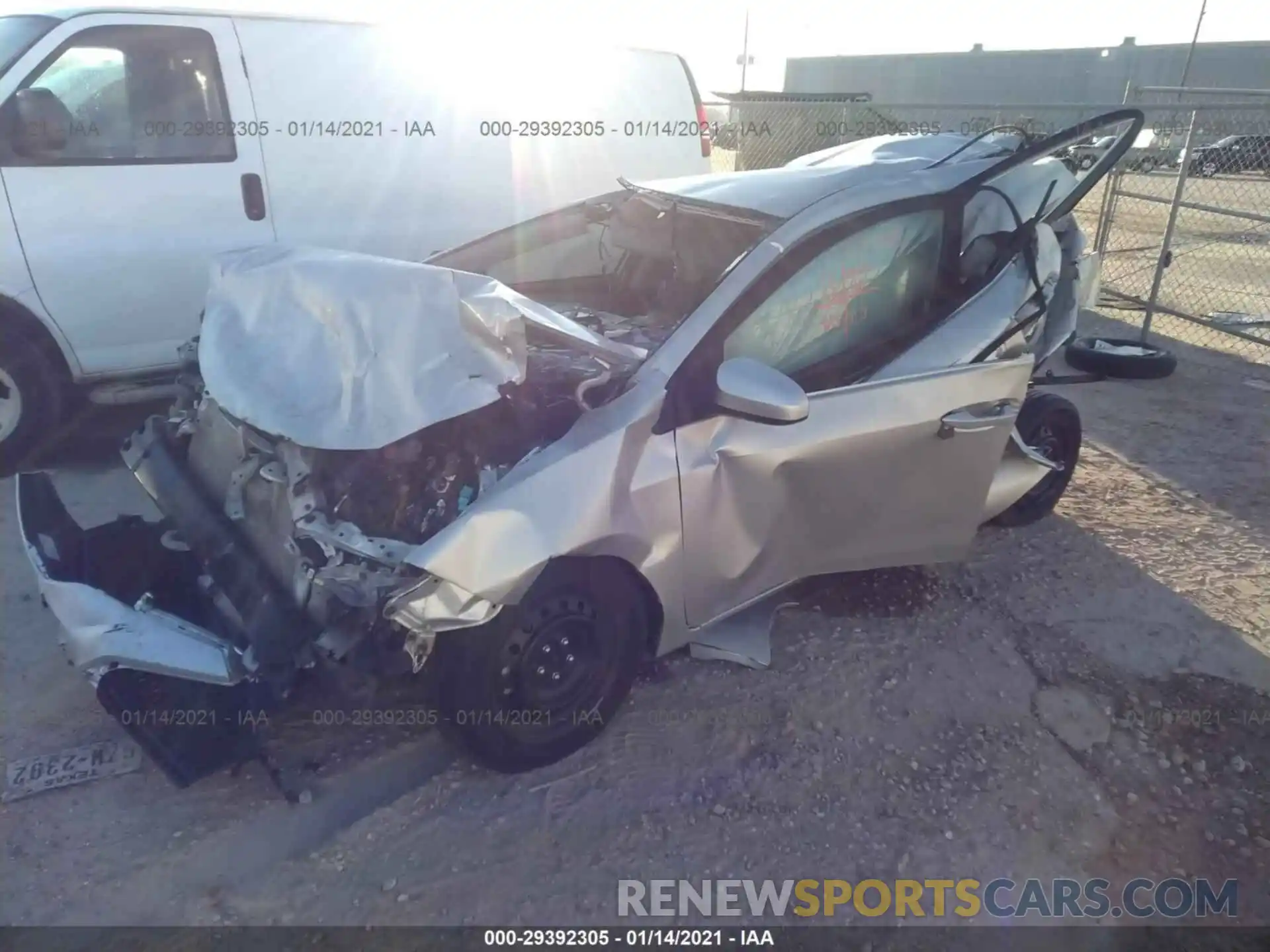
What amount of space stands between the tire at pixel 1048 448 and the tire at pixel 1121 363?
7.67 feet

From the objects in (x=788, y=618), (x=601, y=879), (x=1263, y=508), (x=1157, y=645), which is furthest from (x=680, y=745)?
(x=1263, y=508)

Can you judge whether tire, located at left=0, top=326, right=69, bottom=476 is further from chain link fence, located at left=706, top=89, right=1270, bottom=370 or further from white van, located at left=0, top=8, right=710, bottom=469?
chain link fence, located at left=706, top=89, right=1270, bottom=370

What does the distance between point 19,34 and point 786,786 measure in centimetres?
513

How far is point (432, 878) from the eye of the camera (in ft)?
8.25

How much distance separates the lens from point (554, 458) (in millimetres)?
2572

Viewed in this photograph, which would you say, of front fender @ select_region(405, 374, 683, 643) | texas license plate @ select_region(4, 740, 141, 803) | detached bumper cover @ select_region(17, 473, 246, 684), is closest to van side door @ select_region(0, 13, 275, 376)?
detached bumper cover @ select_region(17, 473, 246, 684)

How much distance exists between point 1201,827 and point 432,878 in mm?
2335

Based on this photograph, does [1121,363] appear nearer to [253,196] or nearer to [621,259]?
[621,259]

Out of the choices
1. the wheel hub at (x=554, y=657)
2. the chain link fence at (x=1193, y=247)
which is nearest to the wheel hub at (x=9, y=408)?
the wheel hub at (x=554, y=657)

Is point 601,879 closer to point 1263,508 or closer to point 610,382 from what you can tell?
point 610,382

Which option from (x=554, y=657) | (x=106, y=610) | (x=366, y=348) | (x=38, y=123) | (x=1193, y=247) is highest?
(x=38, y=123)

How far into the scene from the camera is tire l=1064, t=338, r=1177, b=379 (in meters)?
6.58

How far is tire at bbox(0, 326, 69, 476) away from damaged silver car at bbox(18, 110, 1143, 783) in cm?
170

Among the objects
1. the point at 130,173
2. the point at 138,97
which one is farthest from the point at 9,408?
the point at 138,97
